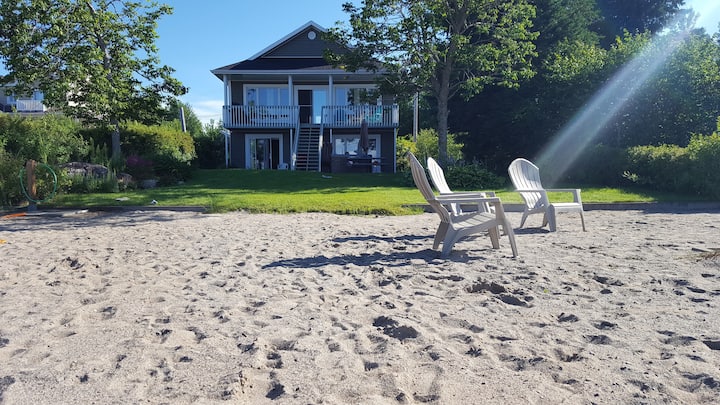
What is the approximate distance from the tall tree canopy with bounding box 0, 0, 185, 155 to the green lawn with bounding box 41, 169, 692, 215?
375cm

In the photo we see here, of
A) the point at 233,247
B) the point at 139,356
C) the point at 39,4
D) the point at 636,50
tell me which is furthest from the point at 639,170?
the point at 39,4

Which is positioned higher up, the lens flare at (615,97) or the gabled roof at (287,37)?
the gabled roof at (287,37)

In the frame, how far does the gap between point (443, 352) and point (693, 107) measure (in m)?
18.8

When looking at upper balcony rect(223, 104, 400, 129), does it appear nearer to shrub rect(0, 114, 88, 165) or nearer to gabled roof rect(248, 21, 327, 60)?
gabled roof rect(248, 21, 327, 60)

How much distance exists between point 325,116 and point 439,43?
27.5 feet

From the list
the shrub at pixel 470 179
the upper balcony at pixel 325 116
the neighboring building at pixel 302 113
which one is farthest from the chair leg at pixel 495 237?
the upper balcony at pixel 325 116

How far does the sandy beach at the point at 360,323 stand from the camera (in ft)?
7.81

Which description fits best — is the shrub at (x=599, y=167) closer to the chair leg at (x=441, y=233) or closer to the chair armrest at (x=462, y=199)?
the chair leg at (x=441, y=233)

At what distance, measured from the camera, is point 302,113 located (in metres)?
→ 26.3

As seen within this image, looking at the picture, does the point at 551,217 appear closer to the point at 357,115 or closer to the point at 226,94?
the point at 357,115

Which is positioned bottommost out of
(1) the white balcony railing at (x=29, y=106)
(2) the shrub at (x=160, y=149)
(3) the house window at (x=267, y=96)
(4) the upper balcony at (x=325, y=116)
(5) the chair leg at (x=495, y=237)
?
(5) the chair leg at (x=495, y=237)

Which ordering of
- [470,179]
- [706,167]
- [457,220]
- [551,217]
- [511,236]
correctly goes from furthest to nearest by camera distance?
1. [470,179]
2. [706,167]
3. [551,217]
4. [457,220]
5. [511,236]

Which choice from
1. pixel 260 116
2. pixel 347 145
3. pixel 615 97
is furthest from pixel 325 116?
pixel 615 97

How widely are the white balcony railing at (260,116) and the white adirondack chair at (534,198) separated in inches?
677
